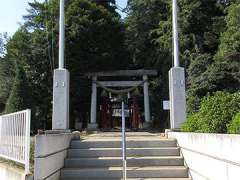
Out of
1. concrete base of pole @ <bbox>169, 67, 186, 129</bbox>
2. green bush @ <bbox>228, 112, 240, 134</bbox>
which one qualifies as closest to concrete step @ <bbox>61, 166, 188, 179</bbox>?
green bush @ <bbox>228, 112, 240, 134</bbox>

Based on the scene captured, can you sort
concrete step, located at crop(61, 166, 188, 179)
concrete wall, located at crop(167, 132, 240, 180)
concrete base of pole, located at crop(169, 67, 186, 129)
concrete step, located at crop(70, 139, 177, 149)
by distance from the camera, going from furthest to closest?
concrete base of pole, located at crop(169, 67, 186, 129) < concrete step, located at crop(70, 139, 177, 149) < concrete step, located at crop(61, 166, 188, 179) < concrete wall, located at crop(167, 132, 240, 180)

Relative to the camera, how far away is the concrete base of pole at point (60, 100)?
46.8ft

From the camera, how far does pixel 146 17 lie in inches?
1314

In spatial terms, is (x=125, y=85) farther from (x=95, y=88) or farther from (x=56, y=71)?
(x=56, y=71)

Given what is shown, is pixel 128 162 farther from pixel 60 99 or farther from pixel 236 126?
pixel 60 99

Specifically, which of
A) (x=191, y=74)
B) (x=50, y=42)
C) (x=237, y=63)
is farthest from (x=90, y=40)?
(x=237, y=63)

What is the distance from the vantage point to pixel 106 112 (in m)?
31.8

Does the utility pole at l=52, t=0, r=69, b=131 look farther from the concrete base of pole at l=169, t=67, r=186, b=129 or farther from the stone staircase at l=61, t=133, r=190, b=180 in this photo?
the concrete base of pole at l=169, t=67, r=186, b=129

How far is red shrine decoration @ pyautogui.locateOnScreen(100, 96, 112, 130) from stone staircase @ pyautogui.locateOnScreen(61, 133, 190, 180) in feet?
65.5

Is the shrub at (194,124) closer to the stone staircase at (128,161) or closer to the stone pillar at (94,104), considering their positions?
the stone staircase at (128,161)

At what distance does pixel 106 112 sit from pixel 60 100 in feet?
57.1

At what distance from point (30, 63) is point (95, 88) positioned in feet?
18.0

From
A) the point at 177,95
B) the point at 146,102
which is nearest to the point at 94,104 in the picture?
the point at 146,102

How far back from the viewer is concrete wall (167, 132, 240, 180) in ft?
18.4
